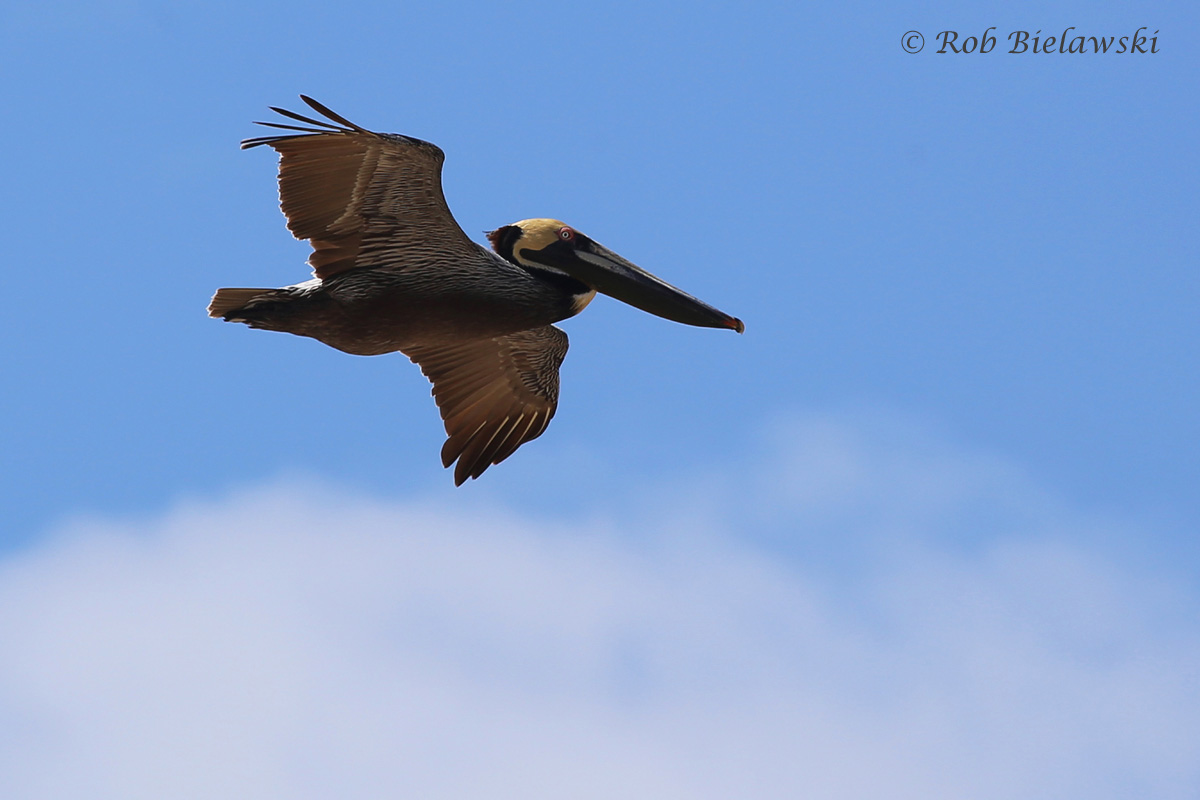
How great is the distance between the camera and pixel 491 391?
1145cm

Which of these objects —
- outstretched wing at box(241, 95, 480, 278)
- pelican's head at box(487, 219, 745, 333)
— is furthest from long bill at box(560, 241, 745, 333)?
outstretched wing at box(241, 95, 480, 278)

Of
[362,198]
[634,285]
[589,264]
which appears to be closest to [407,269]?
[362,198]

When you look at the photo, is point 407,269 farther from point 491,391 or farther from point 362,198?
point 491,391

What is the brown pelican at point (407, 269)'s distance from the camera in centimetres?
963

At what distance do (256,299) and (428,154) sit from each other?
1439mm

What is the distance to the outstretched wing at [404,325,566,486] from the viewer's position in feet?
36.8

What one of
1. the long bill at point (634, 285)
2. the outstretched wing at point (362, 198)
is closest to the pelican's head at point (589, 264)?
the long bill at point (634, 285)

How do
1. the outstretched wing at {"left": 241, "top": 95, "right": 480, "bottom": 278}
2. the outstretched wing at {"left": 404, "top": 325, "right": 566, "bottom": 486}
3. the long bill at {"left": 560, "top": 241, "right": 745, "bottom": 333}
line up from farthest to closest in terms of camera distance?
the outstretched wing at {"left": 404, "top": 325, "right": 566, "bottom": 486} < the long bill at {"left": 560, "top": 241, "right": 745, "bottom": 333} < the outstretched wing at {"left": 241, "top": 95, "right": 480, "bottom": 278}

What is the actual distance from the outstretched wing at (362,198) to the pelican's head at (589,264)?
26.2 inches

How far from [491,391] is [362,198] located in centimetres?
211

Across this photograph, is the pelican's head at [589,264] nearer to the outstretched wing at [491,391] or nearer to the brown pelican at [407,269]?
the brown pelican at [407,269]

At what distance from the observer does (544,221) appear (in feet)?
35.6

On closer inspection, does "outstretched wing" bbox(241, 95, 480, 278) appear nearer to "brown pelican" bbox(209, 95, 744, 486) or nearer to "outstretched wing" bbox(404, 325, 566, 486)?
"brown pelican" bbox(209, 95, 744, 486)

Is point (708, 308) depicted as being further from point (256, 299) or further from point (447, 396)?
point (256, 299)
